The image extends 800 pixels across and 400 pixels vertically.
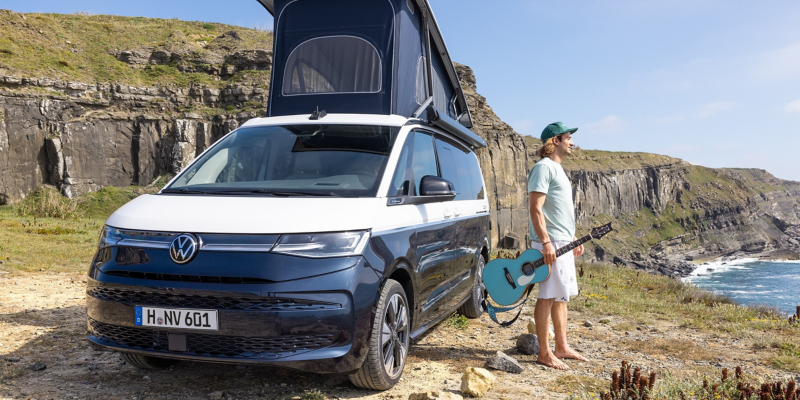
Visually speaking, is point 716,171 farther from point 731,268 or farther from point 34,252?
point 34,252

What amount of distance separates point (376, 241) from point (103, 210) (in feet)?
82.2

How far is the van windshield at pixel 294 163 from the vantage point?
3775 mm

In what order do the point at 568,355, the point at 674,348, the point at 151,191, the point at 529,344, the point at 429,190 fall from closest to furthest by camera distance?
the point at 429,190 → the point at 568,355 → the point at 529,344 → the point at 674,348 → the point at 151,191

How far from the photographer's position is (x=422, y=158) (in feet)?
15.4

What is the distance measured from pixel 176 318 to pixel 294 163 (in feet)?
5.22

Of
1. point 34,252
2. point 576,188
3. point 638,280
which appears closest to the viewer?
point 34,252

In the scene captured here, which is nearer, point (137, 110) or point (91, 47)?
point (137, 110)

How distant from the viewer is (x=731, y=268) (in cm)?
11331

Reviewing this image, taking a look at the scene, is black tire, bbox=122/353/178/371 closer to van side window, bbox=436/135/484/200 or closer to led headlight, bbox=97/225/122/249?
led headlight, bbox=97/225/122/249

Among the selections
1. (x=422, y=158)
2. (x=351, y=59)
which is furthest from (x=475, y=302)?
(x=351, y=59)

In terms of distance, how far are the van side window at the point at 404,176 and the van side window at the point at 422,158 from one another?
9 centimetres

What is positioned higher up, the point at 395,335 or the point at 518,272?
the point at 518,272

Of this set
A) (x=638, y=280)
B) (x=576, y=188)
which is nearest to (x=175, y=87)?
(x=638, y=280)

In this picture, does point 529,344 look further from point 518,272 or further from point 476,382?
point 476,382
